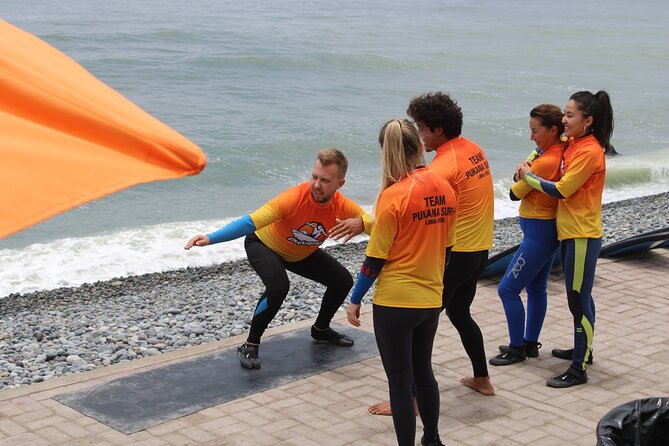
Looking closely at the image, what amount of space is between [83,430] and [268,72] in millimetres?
30990

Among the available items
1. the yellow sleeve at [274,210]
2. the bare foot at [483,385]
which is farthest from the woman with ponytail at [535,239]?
the yellow sleeve at [274,210]

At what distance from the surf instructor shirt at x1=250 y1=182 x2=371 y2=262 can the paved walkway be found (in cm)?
96

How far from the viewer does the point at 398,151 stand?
15.7 feet

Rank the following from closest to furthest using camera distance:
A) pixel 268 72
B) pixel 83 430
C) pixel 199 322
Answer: pixel 83 430, pixel 199 322, pixel 268 72

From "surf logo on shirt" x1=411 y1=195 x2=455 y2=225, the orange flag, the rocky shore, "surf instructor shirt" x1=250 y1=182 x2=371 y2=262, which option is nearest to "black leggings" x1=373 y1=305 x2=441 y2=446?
"surf logo on shirt" x1=411 y1=195 x2=455 y2=225

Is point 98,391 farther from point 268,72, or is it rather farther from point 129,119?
point 268,72

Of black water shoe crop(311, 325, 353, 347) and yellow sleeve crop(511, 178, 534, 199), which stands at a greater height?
yellow sleeve crop(511, 178, 534, 199)

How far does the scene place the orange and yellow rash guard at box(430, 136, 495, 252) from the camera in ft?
18.5

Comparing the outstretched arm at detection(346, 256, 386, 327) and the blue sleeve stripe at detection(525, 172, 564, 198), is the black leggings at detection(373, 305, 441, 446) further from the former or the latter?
the blue sleeve stripe at detection(525, 172, 564, 198)

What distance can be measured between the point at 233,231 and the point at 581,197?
7.51 ft

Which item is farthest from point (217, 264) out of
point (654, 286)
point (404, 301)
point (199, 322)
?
point (404, 301)

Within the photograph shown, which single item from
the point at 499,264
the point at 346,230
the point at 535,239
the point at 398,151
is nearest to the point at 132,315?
the point at 499,264

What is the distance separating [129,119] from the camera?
288 cm

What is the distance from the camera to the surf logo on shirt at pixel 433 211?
15.5 ft
